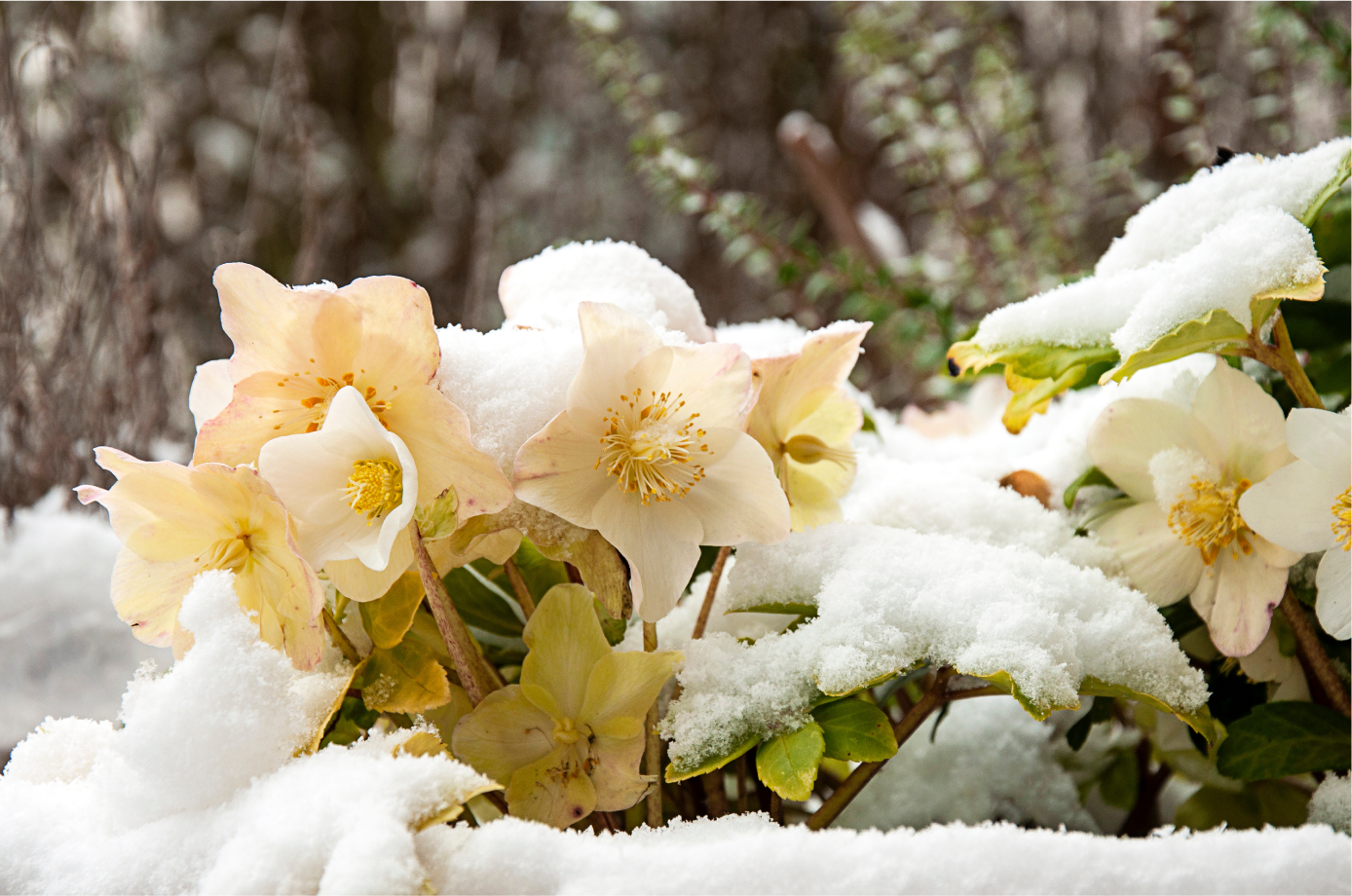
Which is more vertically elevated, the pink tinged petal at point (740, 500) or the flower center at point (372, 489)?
the flower center at point (372, 489)

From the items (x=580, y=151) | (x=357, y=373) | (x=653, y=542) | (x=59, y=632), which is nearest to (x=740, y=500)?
(x=653, y=542)

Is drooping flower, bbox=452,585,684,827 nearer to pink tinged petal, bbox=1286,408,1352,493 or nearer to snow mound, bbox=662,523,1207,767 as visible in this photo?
snow mound, bbox=662,523,1207,767

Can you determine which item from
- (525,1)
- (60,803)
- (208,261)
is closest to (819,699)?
(60,803)

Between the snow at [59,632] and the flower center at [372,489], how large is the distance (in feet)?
1.14

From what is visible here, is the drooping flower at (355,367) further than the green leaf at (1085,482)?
No

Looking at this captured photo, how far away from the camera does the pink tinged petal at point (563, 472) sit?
0.31 meters

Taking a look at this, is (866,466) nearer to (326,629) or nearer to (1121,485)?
(1121,485)

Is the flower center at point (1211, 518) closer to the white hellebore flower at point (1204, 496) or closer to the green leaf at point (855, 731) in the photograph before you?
the white hellebore flower at point (1204, 496)

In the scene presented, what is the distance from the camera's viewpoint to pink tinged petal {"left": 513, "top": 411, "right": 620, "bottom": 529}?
0.31 metres

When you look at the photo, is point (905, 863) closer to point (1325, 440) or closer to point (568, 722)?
point (568, 722)

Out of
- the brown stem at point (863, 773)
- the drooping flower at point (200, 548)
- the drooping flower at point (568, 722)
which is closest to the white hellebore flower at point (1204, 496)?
the brown stem at point (863, 773)

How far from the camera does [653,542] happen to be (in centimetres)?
33

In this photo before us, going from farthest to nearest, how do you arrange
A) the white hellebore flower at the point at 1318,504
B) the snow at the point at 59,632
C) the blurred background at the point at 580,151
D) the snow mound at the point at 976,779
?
Result: the blurred background at the point at 580,151 → the snow at the point at 59,632 → the snow mound at the point at 976,779 → the white hellebore flower at the point at 1318,504

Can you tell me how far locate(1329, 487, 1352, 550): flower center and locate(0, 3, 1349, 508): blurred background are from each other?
0.43m
